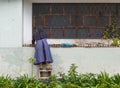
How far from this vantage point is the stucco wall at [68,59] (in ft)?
30.0

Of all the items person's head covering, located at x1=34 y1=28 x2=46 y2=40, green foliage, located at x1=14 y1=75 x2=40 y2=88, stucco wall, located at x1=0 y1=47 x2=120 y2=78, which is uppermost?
person's head covering, located at x1=34 y1=28 x2=46 y2=40

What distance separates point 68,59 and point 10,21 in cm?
163

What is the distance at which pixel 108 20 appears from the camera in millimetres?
9672

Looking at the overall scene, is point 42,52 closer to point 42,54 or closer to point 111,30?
point 42,54

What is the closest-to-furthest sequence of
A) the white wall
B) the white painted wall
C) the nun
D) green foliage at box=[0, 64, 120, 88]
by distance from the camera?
green foliage at box=[0, 64, 120, 88] < the nun < the white painted wall < the white wall

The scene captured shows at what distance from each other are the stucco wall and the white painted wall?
26 centimetres

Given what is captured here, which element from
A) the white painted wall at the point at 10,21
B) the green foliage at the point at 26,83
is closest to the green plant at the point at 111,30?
the white painted wall at the point at 10,21

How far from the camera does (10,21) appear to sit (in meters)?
9.12

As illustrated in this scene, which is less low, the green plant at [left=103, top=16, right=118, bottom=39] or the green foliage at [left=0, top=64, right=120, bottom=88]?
the green plant at [left=103, top=16, right=118, bottom=39]

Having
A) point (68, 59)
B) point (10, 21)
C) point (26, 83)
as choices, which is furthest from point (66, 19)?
point (26, 83)

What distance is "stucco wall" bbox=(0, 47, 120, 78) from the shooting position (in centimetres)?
914

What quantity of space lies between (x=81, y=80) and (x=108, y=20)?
233 centimetres

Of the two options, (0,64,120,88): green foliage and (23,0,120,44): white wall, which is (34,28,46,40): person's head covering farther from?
(0,64,120,88): green foliage

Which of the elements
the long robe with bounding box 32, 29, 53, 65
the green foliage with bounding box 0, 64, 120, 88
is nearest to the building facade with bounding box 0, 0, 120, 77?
the long robe with bounding box 32, 29, 53, 65
